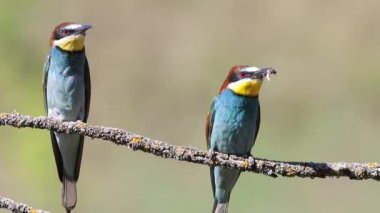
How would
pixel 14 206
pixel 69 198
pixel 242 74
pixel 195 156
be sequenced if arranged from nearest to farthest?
pixel 14 206
pixel 195 156
pixel 69 198
pixel 242 74

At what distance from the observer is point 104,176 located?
759 cm

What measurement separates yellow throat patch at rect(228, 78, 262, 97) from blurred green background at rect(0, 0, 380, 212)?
2967 millimetres

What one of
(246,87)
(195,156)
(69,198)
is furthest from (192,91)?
(195,156)

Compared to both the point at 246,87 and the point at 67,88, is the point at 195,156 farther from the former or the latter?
the point at 67,88

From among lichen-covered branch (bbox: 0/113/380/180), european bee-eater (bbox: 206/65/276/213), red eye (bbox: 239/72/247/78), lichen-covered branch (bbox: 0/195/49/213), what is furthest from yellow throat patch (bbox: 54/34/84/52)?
lichen-covered branch (bbox: 0/195/49/213)

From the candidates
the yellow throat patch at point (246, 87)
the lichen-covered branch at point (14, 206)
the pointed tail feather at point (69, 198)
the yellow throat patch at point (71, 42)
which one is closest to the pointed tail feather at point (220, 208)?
the yellow throat patch at point (246, 87)

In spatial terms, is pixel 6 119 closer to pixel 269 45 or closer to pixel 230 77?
pixel 230 77

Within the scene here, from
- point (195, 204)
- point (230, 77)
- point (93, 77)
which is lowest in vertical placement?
point (195, 204)

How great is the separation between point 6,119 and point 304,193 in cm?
465

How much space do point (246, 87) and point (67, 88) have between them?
69 centimetres

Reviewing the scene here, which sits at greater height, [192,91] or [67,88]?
[67,88]

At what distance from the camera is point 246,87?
3.53 m

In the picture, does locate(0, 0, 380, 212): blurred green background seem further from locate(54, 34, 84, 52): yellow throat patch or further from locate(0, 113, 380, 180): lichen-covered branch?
locate(0, 113, 380, 180): lichen-covered branch

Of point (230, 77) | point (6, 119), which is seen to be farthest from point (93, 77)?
point (6, 119)
